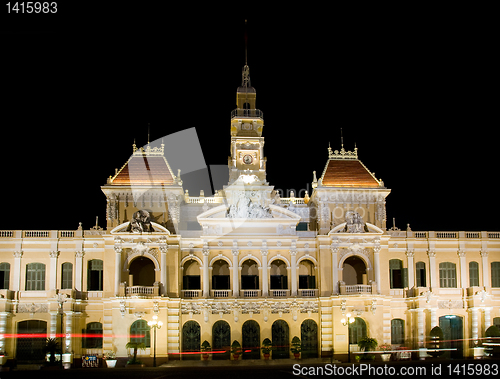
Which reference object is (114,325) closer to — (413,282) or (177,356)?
(177,356)

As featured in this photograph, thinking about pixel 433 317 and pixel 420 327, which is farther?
pixel 433 317

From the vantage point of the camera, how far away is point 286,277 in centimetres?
5772

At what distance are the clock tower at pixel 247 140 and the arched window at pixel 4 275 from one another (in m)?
21.7

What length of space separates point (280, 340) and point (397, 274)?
12.3 meters

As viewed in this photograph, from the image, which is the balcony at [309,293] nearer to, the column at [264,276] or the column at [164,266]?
the column at [264,276]

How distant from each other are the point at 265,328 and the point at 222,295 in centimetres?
459

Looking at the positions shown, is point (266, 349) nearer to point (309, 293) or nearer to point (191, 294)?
point (309, 293)

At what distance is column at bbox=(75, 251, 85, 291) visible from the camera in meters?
56.0

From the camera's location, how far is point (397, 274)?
58.3 m

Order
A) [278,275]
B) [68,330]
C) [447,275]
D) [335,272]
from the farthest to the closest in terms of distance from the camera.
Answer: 1. [447,275]
2. [278,275]
3. [335,272]
4. [68,330]

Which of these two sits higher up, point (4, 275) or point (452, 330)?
point (4, 275)

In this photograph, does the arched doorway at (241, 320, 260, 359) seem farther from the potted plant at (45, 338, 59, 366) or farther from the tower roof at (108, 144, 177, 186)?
the potted plant at (45, 338, 59, 366)

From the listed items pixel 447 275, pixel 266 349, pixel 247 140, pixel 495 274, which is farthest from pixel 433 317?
pixel 247 140

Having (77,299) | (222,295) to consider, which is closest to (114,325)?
(77,299)
